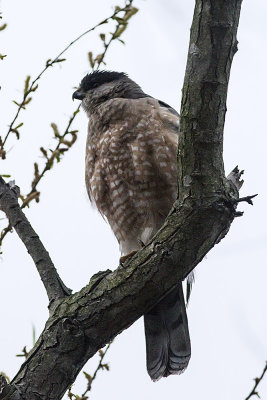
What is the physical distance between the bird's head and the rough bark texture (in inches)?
82.6

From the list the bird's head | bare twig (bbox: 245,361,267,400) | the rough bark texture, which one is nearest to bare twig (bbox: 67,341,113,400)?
the rough bark texture

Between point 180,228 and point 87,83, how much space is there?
2.73 m

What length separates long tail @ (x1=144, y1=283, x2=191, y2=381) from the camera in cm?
389

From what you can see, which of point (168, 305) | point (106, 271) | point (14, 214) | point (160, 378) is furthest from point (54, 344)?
point (168, 305)

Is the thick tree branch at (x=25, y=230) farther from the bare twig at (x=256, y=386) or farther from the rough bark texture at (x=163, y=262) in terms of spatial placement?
the bare twig at (x=256, y=386)

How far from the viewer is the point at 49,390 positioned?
2922 mm

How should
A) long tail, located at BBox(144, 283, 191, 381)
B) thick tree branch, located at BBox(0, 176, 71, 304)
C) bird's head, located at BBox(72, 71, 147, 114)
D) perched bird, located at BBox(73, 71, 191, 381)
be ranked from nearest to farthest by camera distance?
Result: 1. thick tree branch, located at BBox(0, 176, 71, 304)
2. long tail, located at BBox(144, 283, 191, 381)
3. perched bird, located at BBox(73, 71, 191, 381)
4. bird's head, located at BBox(72, 71, 147, 114)

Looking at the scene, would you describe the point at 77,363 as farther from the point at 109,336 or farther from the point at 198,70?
the point at 198,70

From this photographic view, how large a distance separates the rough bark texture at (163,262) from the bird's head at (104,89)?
210 centimetres

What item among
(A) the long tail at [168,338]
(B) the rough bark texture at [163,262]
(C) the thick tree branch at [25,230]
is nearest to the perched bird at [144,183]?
(A) the long tail at [168,338]

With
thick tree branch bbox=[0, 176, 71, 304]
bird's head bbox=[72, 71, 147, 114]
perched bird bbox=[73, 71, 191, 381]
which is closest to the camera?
thick tree branch bbox=[0, 176, 71, 304]

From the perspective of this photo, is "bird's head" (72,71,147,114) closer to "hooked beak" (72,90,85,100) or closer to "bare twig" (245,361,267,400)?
"hooked beak" (72,90,85,100)

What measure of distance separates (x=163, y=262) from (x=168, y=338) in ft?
4.05

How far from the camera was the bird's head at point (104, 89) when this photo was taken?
5.04 metres
